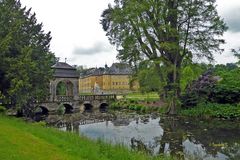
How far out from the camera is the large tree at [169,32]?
3459cm

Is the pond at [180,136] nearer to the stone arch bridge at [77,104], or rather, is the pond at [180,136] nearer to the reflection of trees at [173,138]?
the reflection of trees at [173,138]

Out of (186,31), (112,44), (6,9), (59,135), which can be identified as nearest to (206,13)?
(186,31)

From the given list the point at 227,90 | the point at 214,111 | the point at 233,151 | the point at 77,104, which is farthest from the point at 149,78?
the point at 233,151

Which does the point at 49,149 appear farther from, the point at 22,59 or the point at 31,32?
the point at 31,32

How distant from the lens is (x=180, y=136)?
2291 centimetres

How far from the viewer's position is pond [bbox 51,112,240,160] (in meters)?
17.9

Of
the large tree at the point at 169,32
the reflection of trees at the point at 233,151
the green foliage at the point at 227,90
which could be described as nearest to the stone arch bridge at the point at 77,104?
the large tree at the point at 169,32

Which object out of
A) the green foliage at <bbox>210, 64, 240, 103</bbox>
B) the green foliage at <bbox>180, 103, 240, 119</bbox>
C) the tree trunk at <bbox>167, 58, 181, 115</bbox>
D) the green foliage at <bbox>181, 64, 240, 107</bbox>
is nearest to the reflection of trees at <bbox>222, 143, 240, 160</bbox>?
the green foliage at <bbox>180, 103, 240, 119</bbox>

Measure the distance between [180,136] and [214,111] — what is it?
35.3 feet

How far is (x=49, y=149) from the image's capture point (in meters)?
12.2

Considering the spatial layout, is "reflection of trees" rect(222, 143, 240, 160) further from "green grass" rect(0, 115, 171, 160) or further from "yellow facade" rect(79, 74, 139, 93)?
"yellow facade" rect(79, 74, 139, 93)

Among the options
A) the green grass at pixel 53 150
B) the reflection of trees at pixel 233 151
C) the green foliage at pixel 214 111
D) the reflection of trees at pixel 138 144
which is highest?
the green foliage at pixel 214 111

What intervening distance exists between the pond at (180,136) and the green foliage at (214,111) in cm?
203

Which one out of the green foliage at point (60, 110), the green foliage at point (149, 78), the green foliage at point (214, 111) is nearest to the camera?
the green foliage at point (214, 111)
